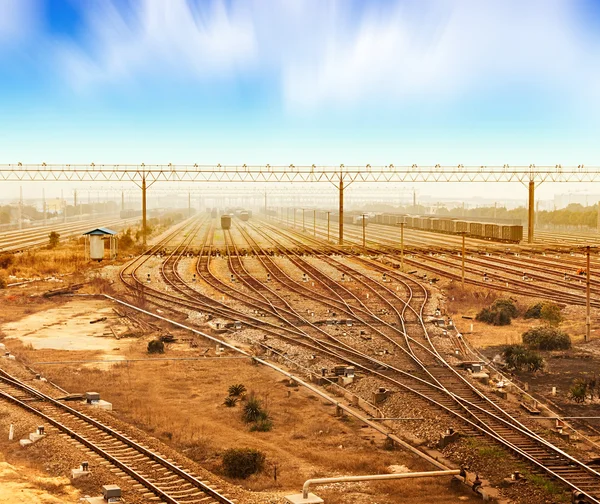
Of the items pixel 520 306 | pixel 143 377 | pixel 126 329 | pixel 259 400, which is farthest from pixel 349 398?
pixel 520 306

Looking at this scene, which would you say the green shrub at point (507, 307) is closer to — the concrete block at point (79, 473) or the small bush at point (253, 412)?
the small bush at point (253, 412)

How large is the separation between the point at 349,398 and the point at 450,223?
8732 cm

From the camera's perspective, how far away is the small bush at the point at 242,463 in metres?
13.7

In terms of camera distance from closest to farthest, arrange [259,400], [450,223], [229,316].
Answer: [259,400] → [229,316] → [450,223]

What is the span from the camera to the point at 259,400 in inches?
724

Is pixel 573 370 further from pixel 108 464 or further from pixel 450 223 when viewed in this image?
pixel 450 223

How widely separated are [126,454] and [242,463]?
224 centimetres

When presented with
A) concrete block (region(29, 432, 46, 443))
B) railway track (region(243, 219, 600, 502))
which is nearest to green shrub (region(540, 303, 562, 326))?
railway track (region(243, 219, 600, 502))

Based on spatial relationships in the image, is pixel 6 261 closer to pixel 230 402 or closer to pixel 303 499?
pixel 230 402

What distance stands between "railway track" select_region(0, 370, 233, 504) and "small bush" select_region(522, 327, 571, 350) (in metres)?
14.8

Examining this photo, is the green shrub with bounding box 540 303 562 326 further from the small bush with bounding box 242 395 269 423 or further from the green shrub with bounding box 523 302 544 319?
the small bush with bounding box 242 395 269 423

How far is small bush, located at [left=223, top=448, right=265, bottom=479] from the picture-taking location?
1374cm

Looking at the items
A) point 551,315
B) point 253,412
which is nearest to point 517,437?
point 253,412

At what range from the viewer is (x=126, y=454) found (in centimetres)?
1427
